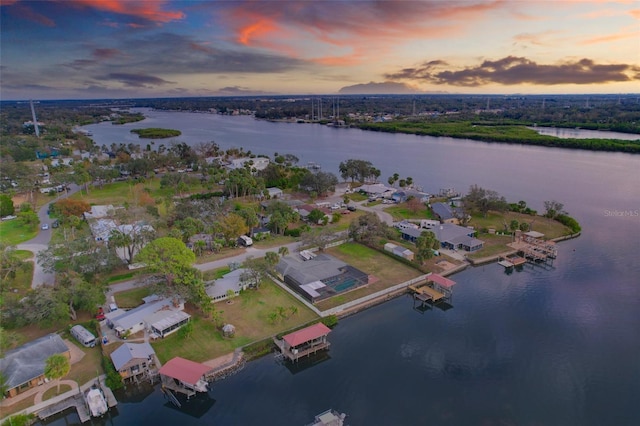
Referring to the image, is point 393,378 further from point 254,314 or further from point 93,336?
point 93,336

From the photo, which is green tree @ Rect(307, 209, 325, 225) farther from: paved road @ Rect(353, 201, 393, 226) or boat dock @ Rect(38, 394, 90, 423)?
boat dock @ Rect(38, 394, 90, 423)

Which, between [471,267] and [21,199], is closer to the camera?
[471,267]

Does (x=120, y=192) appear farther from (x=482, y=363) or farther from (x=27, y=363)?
(x=482, y=363)

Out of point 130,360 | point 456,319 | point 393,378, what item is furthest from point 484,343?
point 130,360

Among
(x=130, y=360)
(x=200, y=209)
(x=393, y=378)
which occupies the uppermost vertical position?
(x=200, y=209)

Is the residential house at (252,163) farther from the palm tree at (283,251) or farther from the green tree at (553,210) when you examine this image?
the green tree at (553,210)

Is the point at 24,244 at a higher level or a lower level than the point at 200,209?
lower

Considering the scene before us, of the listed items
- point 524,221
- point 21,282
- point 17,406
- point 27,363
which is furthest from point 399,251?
point 21,282
